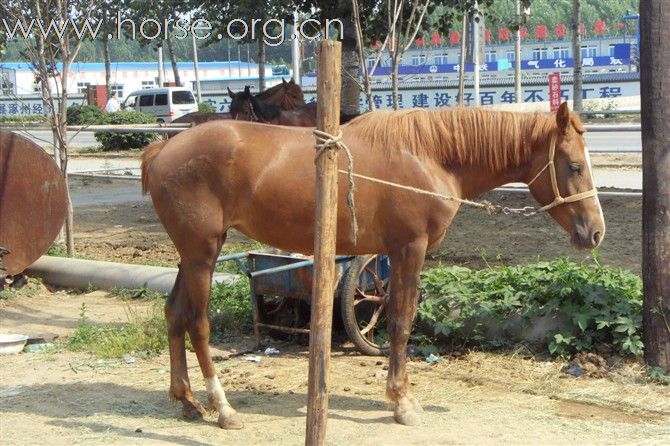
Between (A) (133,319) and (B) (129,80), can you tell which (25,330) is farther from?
(B) (129,80)

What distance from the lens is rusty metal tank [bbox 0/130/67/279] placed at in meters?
8.66

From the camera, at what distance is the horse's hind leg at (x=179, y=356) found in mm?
5551

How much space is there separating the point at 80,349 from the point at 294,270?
186 cm

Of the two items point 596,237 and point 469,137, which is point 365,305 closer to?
point 469,137

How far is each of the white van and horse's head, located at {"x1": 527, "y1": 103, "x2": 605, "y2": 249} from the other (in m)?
31.4

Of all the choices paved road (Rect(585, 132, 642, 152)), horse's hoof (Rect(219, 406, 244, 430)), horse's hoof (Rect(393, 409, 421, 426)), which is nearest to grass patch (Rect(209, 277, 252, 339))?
horse's hoof (Rect(219, 406, 244, 430))

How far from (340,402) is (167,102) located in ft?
108

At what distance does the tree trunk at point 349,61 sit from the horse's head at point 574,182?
19.4ft

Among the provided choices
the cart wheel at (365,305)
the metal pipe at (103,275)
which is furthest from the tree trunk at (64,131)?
the cart wheel at (365,305)

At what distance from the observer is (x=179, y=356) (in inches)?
222

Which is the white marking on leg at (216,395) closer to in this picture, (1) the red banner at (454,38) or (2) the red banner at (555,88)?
(2) the red banner at (555,88)

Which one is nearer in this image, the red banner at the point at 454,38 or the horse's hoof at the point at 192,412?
the horse's hoof at the point at 192,412

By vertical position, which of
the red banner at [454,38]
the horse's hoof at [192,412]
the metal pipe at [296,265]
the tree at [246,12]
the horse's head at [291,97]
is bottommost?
the horse's hoof at [192,412]

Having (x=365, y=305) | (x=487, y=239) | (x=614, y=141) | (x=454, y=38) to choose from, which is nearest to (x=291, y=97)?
(x=487, y=239)
